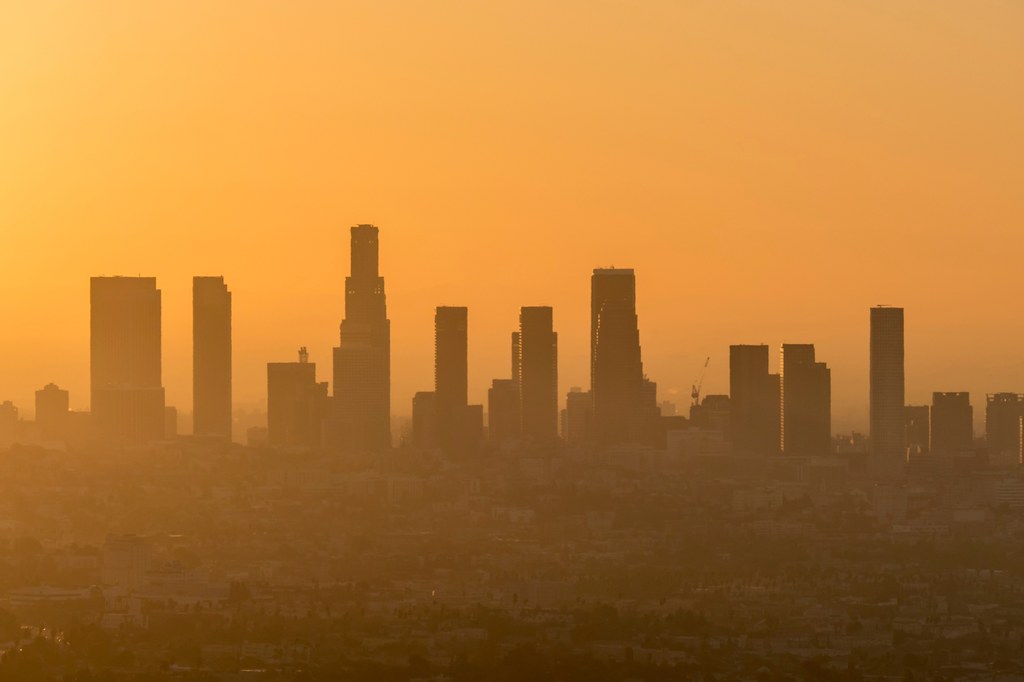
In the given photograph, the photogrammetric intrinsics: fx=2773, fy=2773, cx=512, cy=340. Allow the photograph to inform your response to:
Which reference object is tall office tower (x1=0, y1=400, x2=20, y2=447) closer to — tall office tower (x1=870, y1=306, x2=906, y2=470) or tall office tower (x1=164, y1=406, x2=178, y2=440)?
tall office tower (x1=164, y1=406, x2=178, y2=440)

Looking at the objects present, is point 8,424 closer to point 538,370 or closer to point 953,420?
point 538,370

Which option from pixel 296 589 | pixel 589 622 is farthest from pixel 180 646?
pixel 296 589

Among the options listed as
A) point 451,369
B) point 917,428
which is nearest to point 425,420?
point 451,369

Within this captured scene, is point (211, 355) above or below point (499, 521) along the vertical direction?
above

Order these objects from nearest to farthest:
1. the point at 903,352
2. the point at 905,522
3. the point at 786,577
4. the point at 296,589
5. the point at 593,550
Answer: the point at 296,589 → the point at 786,577 → the point at 593,550 → the point at 905,522 → the point at 903,352

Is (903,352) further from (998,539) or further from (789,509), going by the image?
(998,539)

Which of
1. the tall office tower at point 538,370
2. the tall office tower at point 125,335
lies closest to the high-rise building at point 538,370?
the tall office tower at point 538,370
